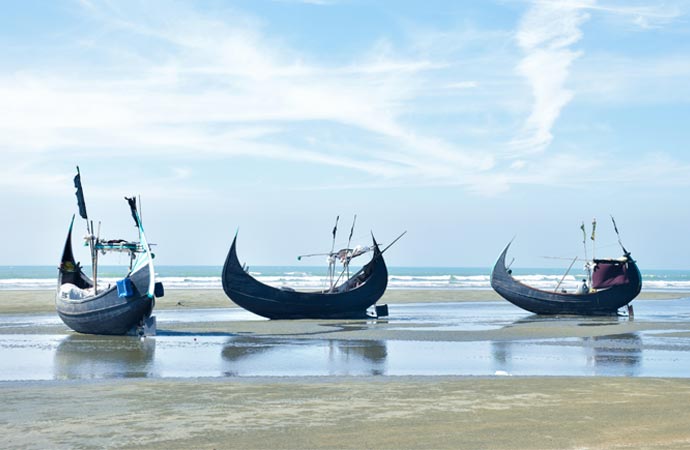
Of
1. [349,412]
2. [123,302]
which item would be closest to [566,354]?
[349,412]

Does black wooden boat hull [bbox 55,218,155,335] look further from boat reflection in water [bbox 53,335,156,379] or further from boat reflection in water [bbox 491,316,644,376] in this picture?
boat reflection in water [bbox 491,316,644,376]

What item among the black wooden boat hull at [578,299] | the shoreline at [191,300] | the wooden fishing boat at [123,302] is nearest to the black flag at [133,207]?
the wooden fishing boat at [123,302]

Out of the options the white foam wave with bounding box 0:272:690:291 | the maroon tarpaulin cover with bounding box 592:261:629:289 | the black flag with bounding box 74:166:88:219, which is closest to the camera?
the black flag with bounding box 74:166:88:219

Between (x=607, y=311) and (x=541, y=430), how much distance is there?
101ft

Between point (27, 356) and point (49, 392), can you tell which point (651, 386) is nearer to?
point (49, 392)

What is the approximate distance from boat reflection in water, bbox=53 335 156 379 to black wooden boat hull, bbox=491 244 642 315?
2104 cm

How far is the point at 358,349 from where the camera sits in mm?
23953

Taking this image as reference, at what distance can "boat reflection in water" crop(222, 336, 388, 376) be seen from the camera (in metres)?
18.8

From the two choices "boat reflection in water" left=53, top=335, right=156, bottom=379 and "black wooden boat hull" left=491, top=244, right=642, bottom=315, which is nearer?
"boat reflection in water" left=53, top=335, right=156, bottom=379

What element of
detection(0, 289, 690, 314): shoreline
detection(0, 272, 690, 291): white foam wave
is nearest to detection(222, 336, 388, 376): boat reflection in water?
detection(0, 289, 690, 314): shoreline

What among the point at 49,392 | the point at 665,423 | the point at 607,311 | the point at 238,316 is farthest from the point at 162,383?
the point at 607,311

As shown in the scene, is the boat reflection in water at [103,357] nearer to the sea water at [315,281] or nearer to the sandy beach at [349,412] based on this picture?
the sandy beach at [349,412]

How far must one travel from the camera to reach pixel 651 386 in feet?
51.9

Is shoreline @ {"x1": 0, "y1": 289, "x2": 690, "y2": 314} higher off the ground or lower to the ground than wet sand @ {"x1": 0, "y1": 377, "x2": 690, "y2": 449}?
higher
